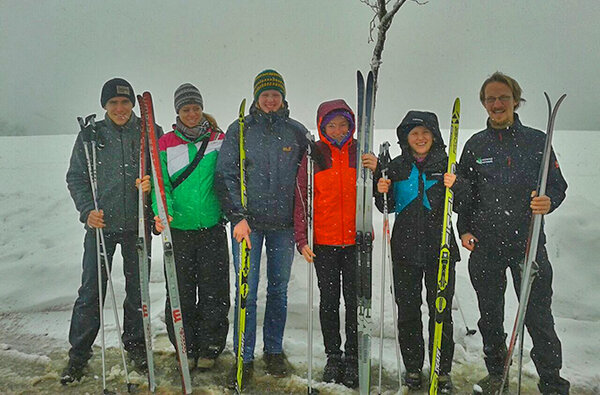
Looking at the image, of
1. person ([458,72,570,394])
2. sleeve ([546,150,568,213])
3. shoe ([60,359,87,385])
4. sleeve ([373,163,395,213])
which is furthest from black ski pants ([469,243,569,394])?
shoe ([60,359,87,385])

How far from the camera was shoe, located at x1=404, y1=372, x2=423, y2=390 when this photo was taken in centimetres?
306

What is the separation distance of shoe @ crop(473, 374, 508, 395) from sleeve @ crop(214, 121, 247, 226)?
213 centimetres

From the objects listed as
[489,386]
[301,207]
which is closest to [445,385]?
[489,386]

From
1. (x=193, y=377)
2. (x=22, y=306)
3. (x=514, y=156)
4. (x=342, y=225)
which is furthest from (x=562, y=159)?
(x=22, y=306)

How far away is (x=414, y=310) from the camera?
300 centimetres

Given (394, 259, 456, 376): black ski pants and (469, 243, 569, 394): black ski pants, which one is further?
(394, 259, 456, 376): black ski pants

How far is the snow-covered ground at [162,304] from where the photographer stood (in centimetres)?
327

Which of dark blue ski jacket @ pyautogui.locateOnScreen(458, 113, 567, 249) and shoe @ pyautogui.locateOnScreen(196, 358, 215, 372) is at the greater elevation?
dark blue ski jacket @ pyautogui.locateOnScreen(458, 113, 567, 249)

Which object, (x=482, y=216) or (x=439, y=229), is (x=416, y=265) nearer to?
(x=439, y=229)

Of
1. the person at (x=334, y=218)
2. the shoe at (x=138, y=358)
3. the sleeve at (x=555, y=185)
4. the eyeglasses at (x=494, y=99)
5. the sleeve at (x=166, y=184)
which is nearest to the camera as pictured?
the sleeve at (x=555, y=185)

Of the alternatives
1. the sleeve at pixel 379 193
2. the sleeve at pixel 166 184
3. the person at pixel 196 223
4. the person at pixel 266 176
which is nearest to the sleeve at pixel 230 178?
the person at pixel 266 176

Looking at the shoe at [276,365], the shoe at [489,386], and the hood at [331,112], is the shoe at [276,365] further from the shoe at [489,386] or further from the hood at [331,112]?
the hood at [331,112]

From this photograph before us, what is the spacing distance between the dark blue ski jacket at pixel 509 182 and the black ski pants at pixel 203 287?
1.93m

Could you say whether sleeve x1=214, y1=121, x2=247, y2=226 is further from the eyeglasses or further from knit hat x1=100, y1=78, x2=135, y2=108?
the eyeglasses
